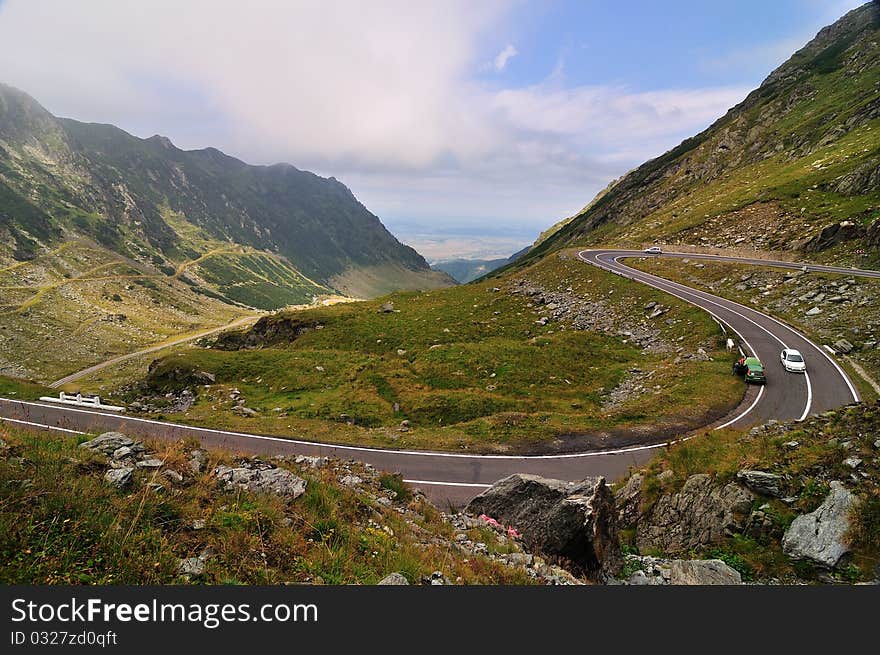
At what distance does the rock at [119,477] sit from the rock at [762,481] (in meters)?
14.1

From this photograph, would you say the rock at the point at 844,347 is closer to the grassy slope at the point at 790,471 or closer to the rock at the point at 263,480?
the grassy slope at the point at 790,471

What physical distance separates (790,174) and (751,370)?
6673cm

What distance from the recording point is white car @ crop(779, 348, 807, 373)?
24828 millimetres

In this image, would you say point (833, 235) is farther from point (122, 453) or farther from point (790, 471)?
point (122, 453)

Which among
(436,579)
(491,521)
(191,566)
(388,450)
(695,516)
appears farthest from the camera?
(388,450)

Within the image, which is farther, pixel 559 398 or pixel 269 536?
pixel 559 398

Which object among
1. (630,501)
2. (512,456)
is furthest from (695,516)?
(512,456)

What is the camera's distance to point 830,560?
25.1ft

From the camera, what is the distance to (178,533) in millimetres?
6000

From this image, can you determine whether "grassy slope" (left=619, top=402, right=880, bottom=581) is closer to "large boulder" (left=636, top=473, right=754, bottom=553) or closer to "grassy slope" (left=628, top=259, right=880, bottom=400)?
"large boulder" (left=636, top=473, right=754, bottom=553)

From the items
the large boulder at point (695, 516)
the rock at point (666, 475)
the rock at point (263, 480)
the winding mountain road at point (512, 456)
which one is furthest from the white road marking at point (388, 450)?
the rock at point (263, 480)

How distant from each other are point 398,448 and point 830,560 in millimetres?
16159

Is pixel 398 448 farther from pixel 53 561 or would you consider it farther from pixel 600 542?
pixel 53 561

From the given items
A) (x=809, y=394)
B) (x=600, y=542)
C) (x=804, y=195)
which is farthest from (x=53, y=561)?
(x=804, y=195)
